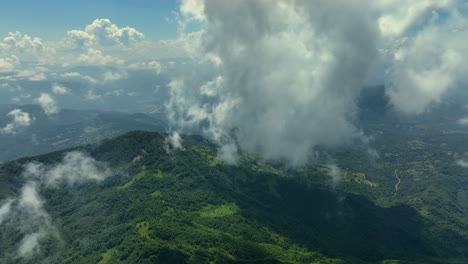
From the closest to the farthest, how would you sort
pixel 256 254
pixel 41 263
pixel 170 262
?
1. pixel 170 262
2. pixel 41 263
3. pixel 256 254

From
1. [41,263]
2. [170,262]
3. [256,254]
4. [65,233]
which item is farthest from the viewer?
[65,233]

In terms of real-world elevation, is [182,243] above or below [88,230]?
above

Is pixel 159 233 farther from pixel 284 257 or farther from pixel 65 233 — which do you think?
pixel 284 257

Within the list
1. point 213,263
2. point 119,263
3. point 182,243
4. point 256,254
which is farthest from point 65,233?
point 256,254

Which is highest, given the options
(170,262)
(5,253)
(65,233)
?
(170,262)

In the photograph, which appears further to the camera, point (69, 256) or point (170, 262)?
point (69, 256)

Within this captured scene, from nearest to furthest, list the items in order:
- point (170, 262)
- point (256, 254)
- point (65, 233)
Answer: point (170, 262) < point (256, 254) < point (65, 233)

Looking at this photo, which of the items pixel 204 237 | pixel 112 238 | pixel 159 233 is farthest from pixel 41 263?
Answer: pixel 204 237

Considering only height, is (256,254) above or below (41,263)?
above

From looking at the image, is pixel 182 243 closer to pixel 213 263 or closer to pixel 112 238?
pixel 213 263
